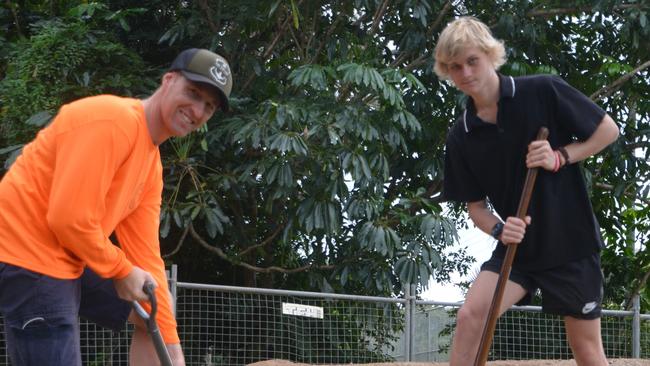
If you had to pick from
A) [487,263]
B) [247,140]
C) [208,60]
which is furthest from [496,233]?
[247,140]

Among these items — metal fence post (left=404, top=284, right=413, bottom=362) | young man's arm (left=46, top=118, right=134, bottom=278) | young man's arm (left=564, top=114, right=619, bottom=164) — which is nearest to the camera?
young man's arm (left=46, top=118, right=134, bottom=278)

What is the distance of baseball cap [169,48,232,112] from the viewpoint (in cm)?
347

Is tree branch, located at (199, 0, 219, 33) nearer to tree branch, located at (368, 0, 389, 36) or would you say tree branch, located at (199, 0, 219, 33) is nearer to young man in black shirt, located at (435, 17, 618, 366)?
tree branch, located at (368, 0, 389, 36)

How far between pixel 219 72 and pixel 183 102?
0.49 feet

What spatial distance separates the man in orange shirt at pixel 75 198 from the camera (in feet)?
10.7

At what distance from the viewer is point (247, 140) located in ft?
28.6

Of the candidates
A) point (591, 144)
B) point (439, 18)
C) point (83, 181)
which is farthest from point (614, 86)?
point (83, 181)

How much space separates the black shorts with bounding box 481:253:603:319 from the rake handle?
0.12 metres

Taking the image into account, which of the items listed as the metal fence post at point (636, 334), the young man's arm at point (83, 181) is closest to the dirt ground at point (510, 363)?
the metal fence post at point (636, 334)

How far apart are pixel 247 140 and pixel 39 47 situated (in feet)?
5.97

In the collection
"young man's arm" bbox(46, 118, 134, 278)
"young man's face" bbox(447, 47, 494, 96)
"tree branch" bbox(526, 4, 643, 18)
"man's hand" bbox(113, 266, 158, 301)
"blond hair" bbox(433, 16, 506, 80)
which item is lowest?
"man's hand" bbox(113, 266, 158, 301)

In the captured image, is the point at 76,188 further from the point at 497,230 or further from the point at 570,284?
the point at 570,284

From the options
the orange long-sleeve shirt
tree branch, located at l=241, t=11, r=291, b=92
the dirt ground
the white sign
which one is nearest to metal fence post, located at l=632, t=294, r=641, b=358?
the dirt ground

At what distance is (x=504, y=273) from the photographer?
161 inches
